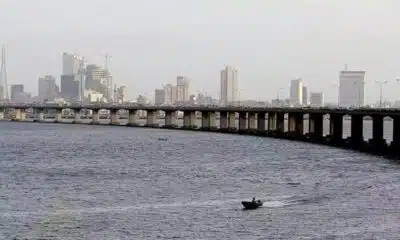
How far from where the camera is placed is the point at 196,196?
72.7 meters

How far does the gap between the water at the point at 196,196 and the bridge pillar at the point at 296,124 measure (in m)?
61.5

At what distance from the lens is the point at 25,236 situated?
175ft

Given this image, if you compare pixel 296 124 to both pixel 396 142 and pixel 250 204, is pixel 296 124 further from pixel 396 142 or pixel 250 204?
pixel 250 204

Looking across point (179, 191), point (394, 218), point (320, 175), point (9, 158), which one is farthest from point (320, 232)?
point (9, 158)

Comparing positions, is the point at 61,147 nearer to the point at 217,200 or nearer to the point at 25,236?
the point at 217,200

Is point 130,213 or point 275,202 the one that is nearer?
point 130,213

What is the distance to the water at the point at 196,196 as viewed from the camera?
183 feet

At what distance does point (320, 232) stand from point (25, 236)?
694 inches

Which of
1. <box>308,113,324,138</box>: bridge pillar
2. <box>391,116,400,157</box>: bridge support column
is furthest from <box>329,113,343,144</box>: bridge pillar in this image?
<box>391,116,400,157</box>: bridge support column

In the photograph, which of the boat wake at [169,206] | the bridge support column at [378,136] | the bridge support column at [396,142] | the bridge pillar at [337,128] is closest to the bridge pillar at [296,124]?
the bridge pillar at [337,128]

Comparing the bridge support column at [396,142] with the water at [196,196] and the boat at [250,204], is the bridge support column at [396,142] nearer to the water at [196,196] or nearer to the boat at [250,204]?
the water at [196,196]

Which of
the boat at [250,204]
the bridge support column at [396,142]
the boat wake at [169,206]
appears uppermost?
the bridge support column at [396,142]

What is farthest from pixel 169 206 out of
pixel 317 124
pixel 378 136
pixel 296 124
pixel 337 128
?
pixel 296 124

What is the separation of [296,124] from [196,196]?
401 ft
